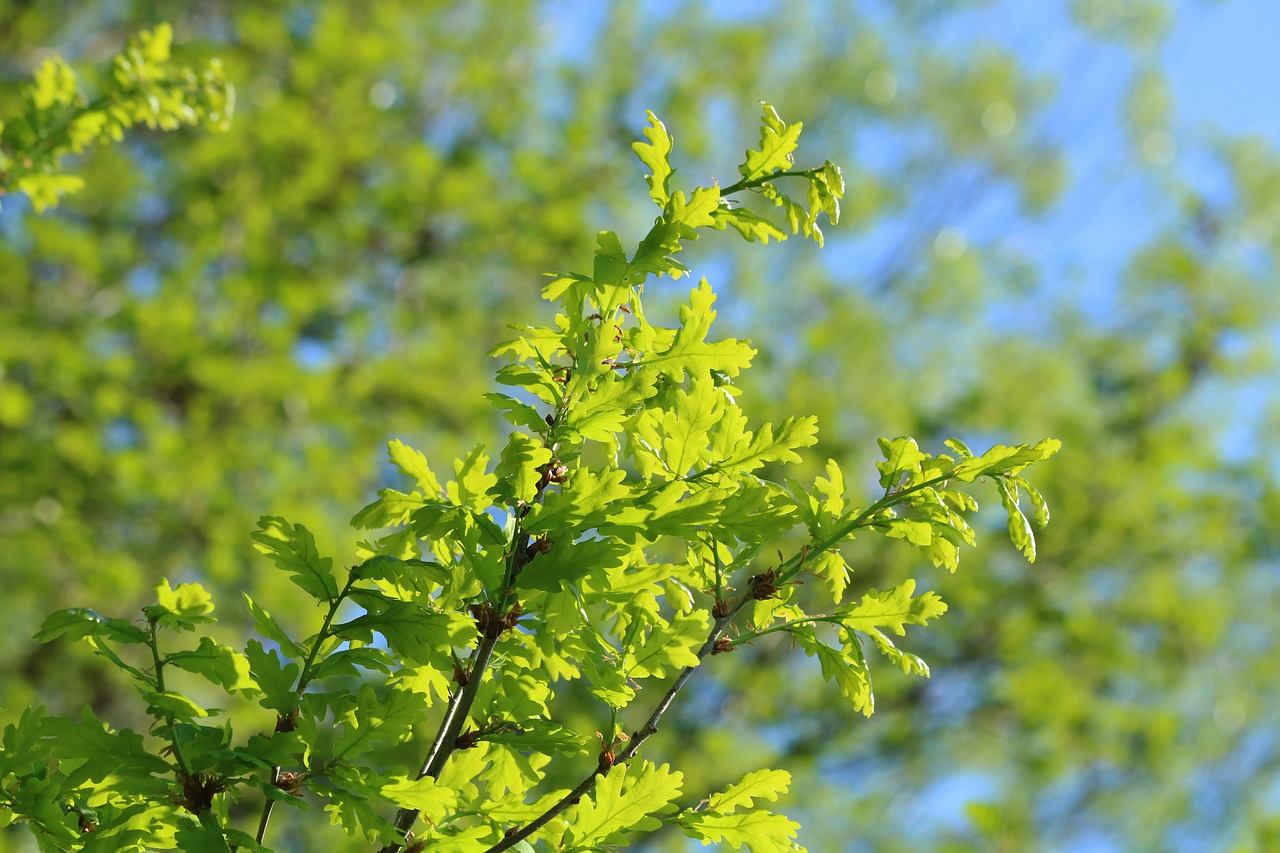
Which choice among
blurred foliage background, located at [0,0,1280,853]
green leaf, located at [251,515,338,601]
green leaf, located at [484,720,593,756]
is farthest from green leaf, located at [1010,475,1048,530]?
blurred foliage background, located at [0,0,1280,853]

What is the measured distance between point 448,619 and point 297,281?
8.95 m

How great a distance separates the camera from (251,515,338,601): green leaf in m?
1.48

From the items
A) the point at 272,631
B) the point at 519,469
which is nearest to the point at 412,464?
the point at 519,469

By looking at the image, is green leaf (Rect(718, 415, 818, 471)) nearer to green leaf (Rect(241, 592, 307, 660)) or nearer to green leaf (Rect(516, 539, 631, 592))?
green leaf (Rect(516, 539, 631, 592))

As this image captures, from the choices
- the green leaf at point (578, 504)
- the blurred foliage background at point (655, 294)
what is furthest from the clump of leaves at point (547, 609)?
the blurred foliage background at point (655, 294)

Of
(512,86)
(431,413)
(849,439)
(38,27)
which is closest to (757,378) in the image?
(849,439)

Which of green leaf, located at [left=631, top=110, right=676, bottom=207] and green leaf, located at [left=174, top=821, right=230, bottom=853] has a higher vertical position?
green leaf, located at [left=631, top=110, right=676, bottom=207]

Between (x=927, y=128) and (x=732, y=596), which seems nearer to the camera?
(x=732, y=596)

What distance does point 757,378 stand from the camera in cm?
1027

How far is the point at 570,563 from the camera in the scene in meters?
1.39

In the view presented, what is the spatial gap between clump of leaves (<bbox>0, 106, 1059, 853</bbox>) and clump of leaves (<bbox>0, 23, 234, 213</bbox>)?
61.6 inches

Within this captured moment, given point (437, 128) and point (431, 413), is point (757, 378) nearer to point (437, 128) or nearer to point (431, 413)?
point (431, 413)

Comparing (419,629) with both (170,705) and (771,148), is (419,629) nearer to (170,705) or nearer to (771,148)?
(170,705)

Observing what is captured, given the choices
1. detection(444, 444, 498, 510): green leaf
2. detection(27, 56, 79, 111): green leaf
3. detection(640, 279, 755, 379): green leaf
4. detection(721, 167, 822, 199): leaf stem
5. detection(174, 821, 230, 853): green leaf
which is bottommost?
detection(174, 821, 230, 853): green leaf
